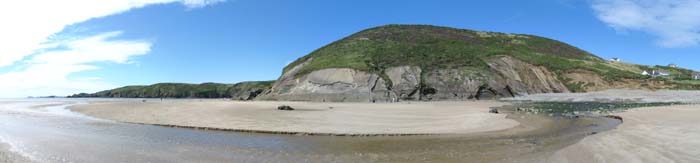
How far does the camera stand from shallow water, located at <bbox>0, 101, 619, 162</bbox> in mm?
11681

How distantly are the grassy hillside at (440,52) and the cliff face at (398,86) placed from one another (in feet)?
7.82

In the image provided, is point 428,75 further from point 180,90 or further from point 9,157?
point 180,90

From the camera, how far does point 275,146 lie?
46.5 feet

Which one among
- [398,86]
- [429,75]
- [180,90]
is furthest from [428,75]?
[180,90]

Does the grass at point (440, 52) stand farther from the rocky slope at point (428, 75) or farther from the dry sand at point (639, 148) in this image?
the dry sand at point (639, 148)

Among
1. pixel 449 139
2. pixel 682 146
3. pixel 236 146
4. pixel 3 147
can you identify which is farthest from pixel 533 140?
pixel 3 147

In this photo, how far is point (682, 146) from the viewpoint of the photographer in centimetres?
Result: 1138

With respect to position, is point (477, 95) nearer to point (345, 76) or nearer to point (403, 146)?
point (345, 76)

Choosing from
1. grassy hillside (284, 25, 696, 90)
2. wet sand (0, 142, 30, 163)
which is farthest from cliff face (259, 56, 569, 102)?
wet sand (0, 142, 30, 163)

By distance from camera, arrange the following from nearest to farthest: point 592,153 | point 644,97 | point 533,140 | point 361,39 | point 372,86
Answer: point 592,153
point 533,140
point 644,97
point 372,86
point 361,39

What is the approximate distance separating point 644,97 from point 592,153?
54.1 metres

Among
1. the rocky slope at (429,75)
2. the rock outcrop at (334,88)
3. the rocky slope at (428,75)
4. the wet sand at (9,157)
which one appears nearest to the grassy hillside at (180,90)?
the rocky slope at (429,75)

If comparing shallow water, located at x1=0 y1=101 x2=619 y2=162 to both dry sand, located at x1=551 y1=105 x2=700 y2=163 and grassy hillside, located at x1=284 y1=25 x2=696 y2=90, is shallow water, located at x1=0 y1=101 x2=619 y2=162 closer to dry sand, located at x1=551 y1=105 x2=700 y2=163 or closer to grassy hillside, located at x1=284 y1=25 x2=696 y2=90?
dry sand, located at x1=551 y1=105 x2=700 y2=163

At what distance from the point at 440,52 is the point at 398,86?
1913 cm
